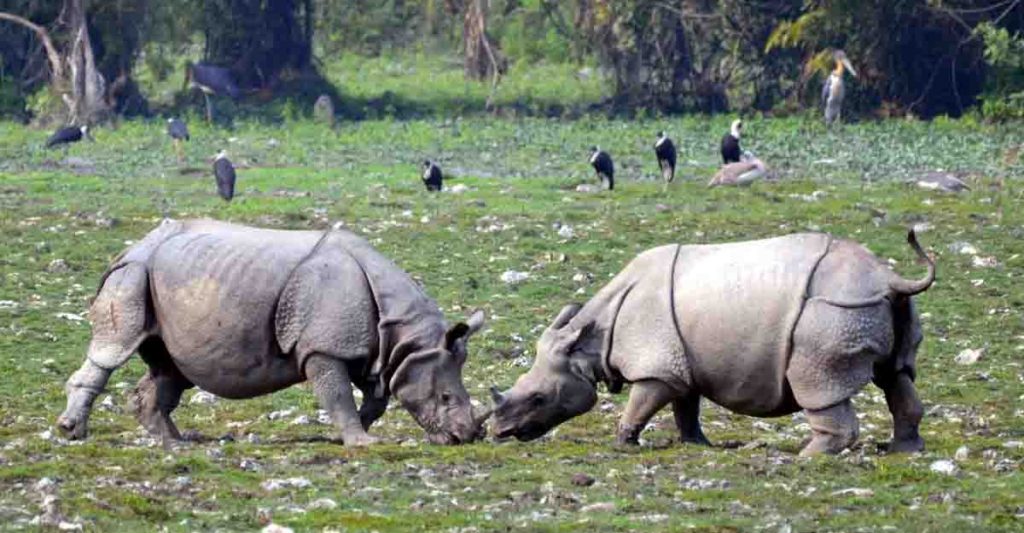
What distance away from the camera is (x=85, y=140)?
33219mm

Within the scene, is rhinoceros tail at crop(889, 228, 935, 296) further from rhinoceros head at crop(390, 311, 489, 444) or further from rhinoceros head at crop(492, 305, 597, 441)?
rhinoceros head at crop(390, 311, 489, 444)

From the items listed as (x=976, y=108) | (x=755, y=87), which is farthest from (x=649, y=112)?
(x=976, y=108)

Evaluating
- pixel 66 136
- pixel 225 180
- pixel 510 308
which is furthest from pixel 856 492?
pixel 66 136

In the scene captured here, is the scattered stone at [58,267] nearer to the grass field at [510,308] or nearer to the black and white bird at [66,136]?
the grass field at [510,308]

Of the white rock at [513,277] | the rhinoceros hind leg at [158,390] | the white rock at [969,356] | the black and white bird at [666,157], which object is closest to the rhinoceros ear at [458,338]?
the rhinoceros hind leg at [158,390]

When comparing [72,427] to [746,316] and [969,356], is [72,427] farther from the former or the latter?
[969,356]

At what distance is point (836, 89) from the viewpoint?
35.8 m

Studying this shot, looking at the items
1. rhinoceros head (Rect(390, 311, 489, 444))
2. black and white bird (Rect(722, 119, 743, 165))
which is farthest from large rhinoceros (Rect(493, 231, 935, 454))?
black and white bird (Rect(722, 119, 743, 165))

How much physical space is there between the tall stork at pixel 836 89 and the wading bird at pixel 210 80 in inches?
404

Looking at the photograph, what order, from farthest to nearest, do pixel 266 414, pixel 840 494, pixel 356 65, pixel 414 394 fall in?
pixel 356 65 → pixel 266 414 → pixel 414 394 → pixel 840 494

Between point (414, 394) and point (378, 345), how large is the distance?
1.04 ft

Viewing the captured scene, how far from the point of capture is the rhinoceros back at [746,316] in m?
11.7

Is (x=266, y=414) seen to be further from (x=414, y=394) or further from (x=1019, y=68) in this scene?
(x=1019, y=68)

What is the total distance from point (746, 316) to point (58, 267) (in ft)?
30.3
